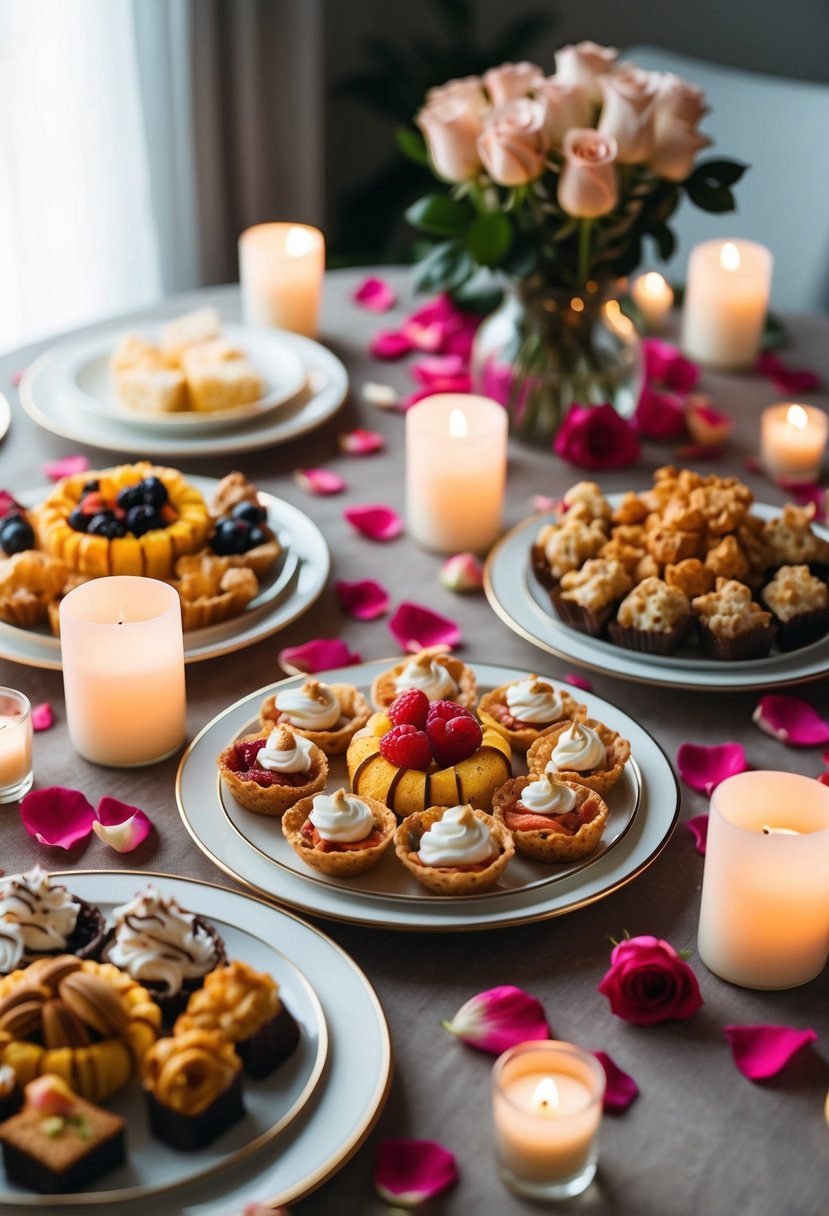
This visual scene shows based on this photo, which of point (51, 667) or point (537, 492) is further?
point (537, 492)

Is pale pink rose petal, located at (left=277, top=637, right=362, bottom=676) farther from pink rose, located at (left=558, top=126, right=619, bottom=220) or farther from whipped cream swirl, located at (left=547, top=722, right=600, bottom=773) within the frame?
pink rose, located at (left=558, top=126, right=619, bottom=220)

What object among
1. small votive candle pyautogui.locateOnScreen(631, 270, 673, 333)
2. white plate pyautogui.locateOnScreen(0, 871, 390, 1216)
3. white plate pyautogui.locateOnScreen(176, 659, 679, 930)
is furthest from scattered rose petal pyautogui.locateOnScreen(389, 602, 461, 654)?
small votive candle pyautogui.locateOnScreen(631, 270, 673, 333)

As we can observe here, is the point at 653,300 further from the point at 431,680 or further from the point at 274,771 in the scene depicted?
the point at 274,771

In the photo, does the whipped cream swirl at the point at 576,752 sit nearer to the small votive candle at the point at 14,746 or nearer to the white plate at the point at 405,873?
the white plate at the point at 405,873

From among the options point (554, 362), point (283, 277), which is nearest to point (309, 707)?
point (554, 362)

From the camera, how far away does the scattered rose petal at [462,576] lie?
1.62 metres

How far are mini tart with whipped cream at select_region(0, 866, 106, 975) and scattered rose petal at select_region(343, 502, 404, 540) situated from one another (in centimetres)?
83

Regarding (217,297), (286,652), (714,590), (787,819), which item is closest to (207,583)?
(286,652)

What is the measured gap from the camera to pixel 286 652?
147 centimetres

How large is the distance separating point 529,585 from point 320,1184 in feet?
2.73

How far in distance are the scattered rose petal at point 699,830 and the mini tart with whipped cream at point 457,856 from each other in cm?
21

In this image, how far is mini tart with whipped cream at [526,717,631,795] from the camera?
1197 mm

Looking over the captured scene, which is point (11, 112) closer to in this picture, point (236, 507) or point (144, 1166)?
point (236, 507)

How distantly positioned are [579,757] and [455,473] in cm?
56
